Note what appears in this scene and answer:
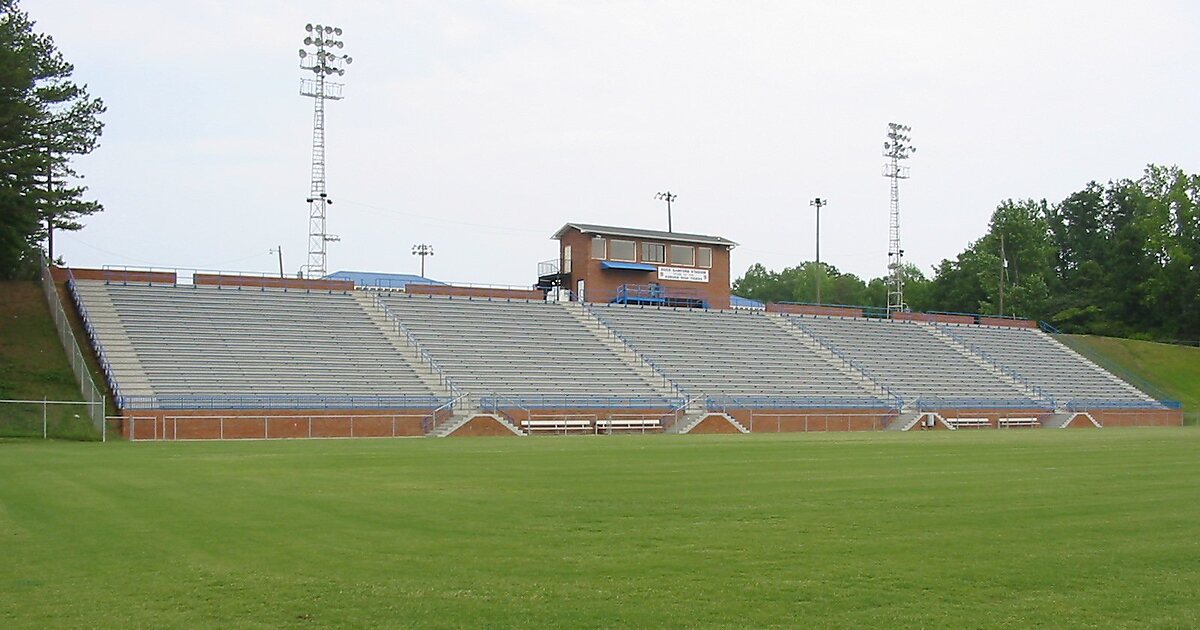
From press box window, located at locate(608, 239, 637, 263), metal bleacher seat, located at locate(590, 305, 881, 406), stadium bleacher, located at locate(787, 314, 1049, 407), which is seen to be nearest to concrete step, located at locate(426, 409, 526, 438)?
metal bleacher seat, located at locate(590, 305, 881, 406)

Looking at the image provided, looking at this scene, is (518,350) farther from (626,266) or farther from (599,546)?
(599,546)

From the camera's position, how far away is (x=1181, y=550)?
12.6 meters

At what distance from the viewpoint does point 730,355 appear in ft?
199

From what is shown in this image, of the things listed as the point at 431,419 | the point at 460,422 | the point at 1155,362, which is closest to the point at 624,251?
the point at 460,422

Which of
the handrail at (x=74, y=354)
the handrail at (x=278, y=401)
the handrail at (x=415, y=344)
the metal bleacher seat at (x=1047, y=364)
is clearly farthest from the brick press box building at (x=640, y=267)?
the handrail at (x=74, y=354)

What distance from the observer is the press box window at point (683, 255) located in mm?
70812

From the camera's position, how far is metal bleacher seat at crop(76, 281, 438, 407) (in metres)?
44.1

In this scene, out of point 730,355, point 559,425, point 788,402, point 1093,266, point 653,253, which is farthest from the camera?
point 1093,266

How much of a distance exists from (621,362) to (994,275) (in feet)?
208

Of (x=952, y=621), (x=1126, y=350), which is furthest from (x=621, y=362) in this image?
(x=952, y=621)

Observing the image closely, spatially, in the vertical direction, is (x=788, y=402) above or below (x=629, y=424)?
above

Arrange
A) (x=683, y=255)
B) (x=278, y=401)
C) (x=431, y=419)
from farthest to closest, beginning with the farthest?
1. (x=683, y=255)
2. (x=431, y=419)
3. (x=278, y=401)

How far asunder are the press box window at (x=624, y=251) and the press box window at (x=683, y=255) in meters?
2.70

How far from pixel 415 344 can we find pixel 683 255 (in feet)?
75.9
